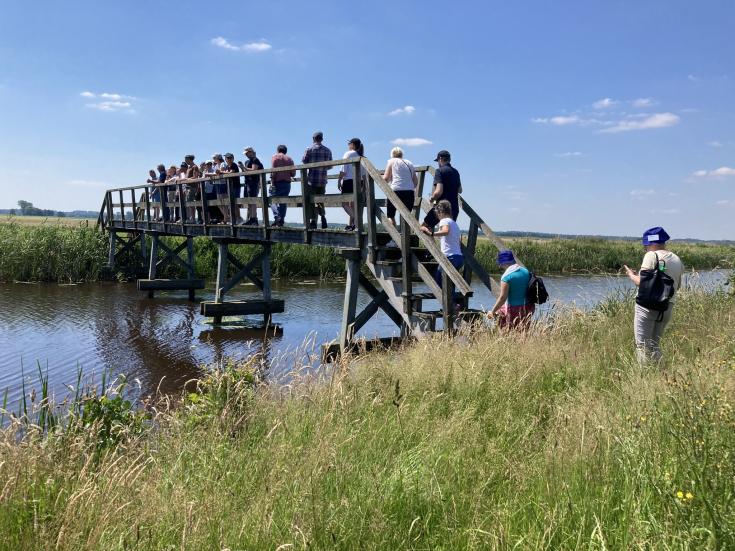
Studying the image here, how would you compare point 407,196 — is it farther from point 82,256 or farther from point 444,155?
point 82,256

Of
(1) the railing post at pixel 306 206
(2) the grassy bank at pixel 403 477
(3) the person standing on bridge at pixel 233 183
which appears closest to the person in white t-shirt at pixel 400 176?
(1) the railing post at pixel 306 206

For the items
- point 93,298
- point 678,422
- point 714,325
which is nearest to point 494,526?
point 678,422

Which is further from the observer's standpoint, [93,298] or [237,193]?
[93,298]

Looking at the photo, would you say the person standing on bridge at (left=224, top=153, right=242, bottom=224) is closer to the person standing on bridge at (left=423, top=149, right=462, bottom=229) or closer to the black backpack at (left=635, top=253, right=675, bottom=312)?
the person standing on bridge at (left=423, top=149, right=462, bottom=229)

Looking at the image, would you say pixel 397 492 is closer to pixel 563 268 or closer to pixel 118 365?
pixel 118 365

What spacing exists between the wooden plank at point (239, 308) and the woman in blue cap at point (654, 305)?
9.89 meters

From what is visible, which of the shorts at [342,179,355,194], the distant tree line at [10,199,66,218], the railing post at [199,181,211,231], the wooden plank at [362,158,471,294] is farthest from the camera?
the distant tree line at [10,199,66,218]

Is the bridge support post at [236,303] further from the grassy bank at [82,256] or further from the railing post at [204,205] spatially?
the grassy bank at [82,256]

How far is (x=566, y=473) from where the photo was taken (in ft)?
9.91

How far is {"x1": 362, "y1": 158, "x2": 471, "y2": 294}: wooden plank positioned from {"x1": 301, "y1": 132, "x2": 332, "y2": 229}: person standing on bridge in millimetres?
2003

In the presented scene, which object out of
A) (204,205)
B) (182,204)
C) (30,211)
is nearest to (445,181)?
(204,205)

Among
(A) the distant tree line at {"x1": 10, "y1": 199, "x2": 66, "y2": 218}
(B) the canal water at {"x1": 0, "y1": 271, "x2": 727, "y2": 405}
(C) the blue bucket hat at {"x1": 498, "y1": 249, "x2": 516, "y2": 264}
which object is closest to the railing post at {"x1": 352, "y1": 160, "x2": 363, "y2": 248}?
(B) the canal water at {"x1": 0, "y1": 271, "x2": 727, "y2": 405}

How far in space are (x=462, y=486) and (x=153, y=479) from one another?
1.83 metres

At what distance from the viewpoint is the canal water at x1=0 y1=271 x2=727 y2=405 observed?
30.0 ft
